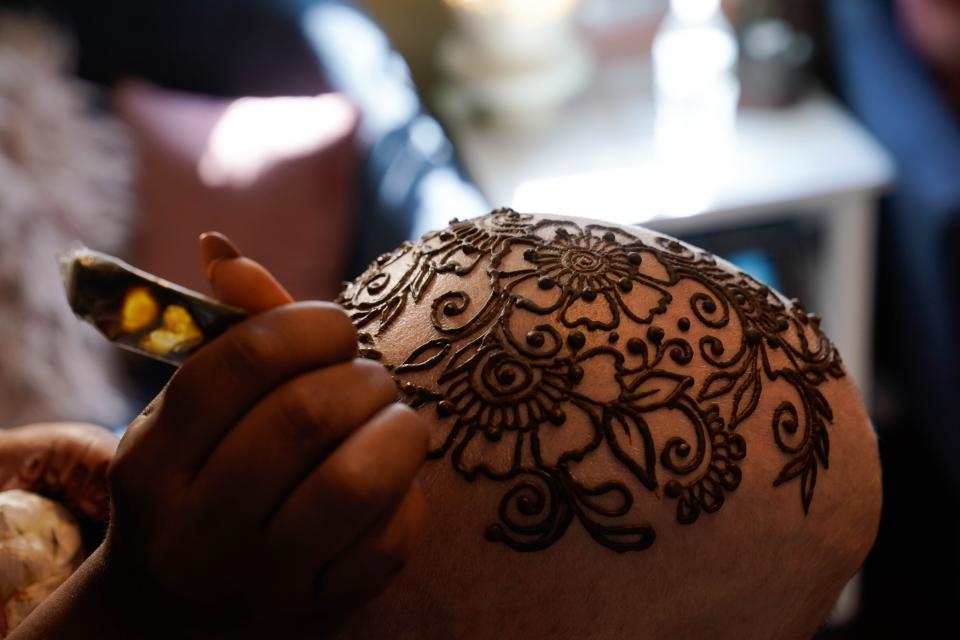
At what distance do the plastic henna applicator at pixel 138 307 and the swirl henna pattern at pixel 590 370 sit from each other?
16 cm

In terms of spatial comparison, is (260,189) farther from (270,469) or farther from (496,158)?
(270,469)

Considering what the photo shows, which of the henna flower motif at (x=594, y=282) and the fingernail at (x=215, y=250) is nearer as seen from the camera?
the fingernail at (x=215, y=250)

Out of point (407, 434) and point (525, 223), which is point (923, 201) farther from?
point (407, 434)

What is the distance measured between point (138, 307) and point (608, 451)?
0.94 ft

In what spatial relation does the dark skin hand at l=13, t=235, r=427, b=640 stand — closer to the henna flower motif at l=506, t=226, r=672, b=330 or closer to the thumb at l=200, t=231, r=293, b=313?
the thumb at l=200, t=231, r=293, b=313

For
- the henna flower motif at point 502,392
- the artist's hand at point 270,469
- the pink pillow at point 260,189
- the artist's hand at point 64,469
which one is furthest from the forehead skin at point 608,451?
the pink pillow at point 260,189

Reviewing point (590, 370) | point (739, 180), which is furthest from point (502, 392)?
point (739, 180)

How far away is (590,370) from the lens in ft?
2.02

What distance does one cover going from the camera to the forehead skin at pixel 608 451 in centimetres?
60

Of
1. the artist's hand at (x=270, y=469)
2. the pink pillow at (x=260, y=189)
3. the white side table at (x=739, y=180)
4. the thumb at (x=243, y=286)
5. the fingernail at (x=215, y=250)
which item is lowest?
the white side table at (x=739, y=180)

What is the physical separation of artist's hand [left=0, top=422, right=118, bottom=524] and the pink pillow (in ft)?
3.04

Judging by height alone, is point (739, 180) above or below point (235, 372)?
below

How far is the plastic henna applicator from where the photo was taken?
46 cm

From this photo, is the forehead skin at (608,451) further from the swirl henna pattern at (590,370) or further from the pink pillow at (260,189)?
the pink pillow at (260,189)
